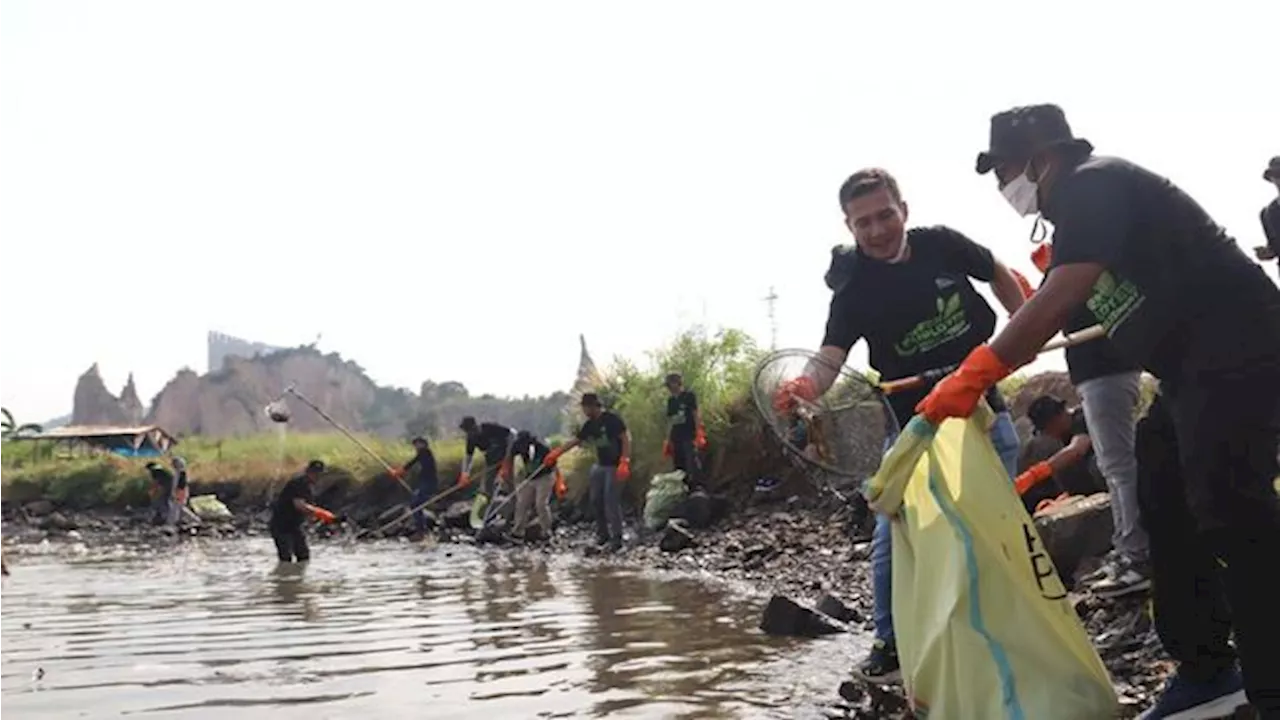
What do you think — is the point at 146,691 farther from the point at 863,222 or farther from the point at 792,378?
the point at 863,222

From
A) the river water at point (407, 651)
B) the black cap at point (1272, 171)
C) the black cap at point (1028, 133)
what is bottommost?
the river water at point (407, 651)

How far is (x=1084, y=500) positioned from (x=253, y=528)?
17.9m

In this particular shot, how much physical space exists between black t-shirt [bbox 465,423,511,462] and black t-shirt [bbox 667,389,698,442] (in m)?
3.43

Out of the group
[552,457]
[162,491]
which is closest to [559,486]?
[552,457]

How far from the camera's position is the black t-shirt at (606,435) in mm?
12578

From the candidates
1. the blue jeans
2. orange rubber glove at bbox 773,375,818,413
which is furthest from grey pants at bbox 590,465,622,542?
orange rubber glove at bbox 773,375,818,413

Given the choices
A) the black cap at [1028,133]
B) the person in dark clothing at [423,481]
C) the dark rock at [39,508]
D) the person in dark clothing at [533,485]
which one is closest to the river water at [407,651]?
the black cap at [1028,133]

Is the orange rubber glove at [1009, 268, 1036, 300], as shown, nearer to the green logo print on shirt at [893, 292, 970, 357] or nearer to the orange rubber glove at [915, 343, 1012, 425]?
the green logo print on shirt at [893, 292, 970, 357]

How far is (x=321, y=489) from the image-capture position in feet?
72.8

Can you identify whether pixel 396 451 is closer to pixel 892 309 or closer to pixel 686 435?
pixel 686 435

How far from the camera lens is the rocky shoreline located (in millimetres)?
3844

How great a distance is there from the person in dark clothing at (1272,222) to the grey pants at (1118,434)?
113cm

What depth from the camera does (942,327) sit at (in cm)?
393

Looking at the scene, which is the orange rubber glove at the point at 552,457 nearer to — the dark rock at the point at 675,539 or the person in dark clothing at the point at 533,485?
the person in dark clothing at the point at 533,485
